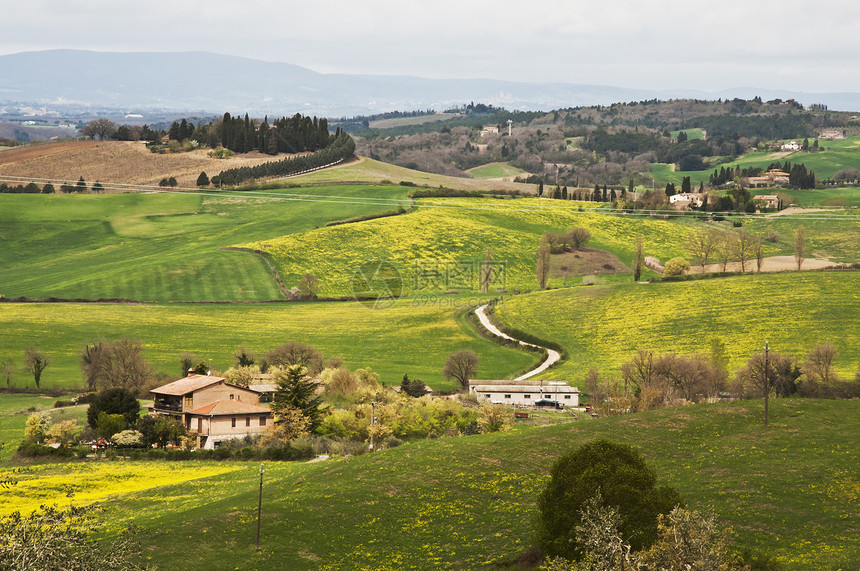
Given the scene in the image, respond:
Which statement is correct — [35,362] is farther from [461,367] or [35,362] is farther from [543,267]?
[543,267]

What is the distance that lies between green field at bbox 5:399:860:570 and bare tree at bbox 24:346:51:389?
2744 cm

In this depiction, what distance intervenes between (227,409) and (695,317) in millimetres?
51138

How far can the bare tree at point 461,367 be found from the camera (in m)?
79.9

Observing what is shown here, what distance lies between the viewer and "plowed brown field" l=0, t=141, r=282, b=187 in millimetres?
161500

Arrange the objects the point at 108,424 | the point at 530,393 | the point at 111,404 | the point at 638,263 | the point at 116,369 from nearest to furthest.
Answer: the point at 108,424 < the point at 111,404 < the point at 530,393 < the point at 116,369 < the point at 638,263

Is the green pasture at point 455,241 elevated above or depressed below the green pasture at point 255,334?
above

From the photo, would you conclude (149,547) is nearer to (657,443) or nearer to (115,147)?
(657,443)

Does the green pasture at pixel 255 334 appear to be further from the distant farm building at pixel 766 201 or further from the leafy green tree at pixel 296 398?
the distant farm building at pixel 766 201

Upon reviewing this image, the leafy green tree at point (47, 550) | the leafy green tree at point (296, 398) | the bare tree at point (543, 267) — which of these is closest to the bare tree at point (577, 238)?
the bare tree at point (543, 267)

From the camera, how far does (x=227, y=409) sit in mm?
63938

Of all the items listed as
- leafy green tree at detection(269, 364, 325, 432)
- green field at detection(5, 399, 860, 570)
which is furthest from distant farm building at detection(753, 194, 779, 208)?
leafy green tree at detection(269, 364, 325, 432)

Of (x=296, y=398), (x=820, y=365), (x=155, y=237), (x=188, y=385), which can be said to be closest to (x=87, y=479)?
(x=296, y=398)

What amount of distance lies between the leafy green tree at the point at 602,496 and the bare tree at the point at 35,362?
59.8m

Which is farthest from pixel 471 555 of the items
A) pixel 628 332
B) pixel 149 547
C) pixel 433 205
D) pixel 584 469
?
pixel 433 205
